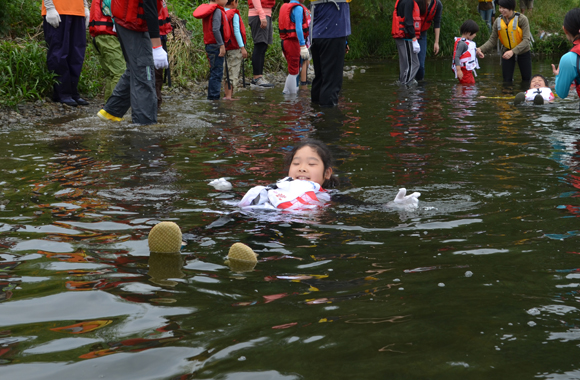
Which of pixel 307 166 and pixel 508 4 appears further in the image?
pixel 508 4

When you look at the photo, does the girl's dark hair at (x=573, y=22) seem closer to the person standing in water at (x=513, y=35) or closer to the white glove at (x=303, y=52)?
the white glove at (x=303, y=52)

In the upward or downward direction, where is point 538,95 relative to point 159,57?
downward

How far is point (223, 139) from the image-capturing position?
809 centimetres

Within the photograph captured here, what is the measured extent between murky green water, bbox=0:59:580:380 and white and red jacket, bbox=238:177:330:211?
19 cm

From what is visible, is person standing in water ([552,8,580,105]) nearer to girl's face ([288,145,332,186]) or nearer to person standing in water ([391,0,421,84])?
girl's face ([288,145,332,186])

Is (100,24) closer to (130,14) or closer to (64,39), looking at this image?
(64,39)

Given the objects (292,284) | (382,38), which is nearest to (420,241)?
(292,284)

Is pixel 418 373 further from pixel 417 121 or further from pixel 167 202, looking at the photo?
pixel 417 121

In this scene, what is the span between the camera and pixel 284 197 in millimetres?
4895

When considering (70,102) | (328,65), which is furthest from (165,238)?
(70,102)

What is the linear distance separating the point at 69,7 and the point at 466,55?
343 inches

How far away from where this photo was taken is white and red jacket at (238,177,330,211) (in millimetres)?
4852

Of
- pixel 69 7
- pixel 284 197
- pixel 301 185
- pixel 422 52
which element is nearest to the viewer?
pixel 284 197

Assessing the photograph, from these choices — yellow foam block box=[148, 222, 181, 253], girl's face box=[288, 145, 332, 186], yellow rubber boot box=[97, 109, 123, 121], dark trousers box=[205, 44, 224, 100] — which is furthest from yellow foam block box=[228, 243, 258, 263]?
dark trousers box=[205, 44, 224, 100]
